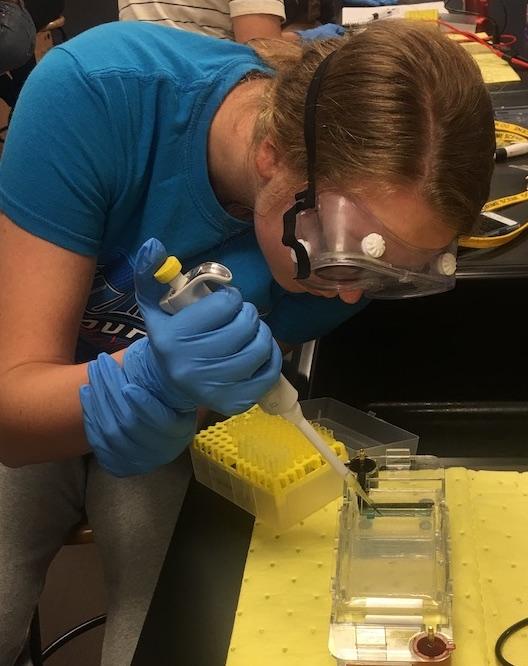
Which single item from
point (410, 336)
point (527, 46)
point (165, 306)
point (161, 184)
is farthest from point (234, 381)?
point (527, 46)

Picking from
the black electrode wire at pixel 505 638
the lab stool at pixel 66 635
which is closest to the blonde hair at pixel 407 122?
the black electrode wire at pixel 505 638

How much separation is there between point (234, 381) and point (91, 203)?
1.03ft

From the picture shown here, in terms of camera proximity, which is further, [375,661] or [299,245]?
[299,245]

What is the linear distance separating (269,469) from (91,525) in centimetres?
35

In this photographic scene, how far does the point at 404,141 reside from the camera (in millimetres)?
765

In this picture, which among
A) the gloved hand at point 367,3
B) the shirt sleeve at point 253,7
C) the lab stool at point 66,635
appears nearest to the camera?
the lab stool at point 66,635

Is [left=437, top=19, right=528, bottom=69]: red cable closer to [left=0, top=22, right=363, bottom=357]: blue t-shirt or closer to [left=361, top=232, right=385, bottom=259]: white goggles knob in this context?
[left=0, top=22, right=363, bottom=357]: blue t-shirt

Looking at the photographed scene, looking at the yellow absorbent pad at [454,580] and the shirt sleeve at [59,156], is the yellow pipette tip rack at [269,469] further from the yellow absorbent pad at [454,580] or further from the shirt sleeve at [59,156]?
the shirt sleeve at [59,156]

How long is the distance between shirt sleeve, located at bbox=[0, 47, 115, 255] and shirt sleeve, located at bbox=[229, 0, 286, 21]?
3.25 feet

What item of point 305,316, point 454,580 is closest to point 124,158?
point 305,316

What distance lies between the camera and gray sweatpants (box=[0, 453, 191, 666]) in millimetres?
1038

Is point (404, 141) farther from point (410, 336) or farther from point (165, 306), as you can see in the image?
point (410, 336)

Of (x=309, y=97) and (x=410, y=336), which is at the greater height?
(x=309, y=97)

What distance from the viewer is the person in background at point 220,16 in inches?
71.8
